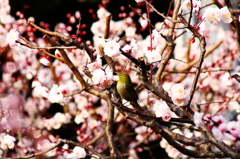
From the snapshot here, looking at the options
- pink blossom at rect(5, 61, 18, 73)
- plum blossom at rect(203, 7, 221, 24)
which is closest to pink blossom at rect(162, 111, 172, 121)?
plum blossom at rect(203, 7, 221, 24)

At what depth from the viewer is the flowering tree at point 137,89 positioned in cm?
161

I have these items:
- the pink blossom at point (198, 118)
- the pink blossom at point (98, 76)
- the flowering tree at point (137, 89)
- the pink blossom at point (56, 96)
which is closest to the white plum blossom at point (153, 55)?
the flowering tree at point (137, 89)

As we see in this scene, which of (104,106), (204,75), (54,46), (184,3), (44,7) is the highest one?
(44,7)

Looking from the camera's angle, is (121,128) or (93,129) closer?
(93,129)

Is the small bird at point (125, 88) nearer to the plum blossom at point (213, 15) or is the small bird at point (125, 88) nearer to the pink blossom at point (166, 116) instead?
the pink blossom at point (166, 116)

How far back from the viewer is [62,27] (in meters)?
4.47

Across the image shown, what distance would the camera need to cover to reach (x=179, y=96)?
1.50m

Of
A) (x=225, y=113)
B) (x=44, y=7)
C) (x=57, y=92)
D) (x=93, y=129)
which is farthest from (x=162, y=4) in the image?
(x=57, y=92)

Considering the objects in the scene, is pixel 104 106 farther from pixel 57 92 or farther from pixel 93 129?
pixel 57 92

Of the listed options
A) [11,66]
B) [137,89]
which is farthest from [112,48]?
[11,66]

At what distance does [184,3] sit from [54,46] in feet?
2.58

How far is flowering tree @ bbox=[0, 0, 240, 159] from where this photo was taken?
161 centimetres

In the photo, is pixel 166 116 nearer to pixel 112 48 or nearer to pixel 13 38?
pixel 112 48

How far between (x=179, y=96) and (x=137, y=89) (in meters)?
0.83
